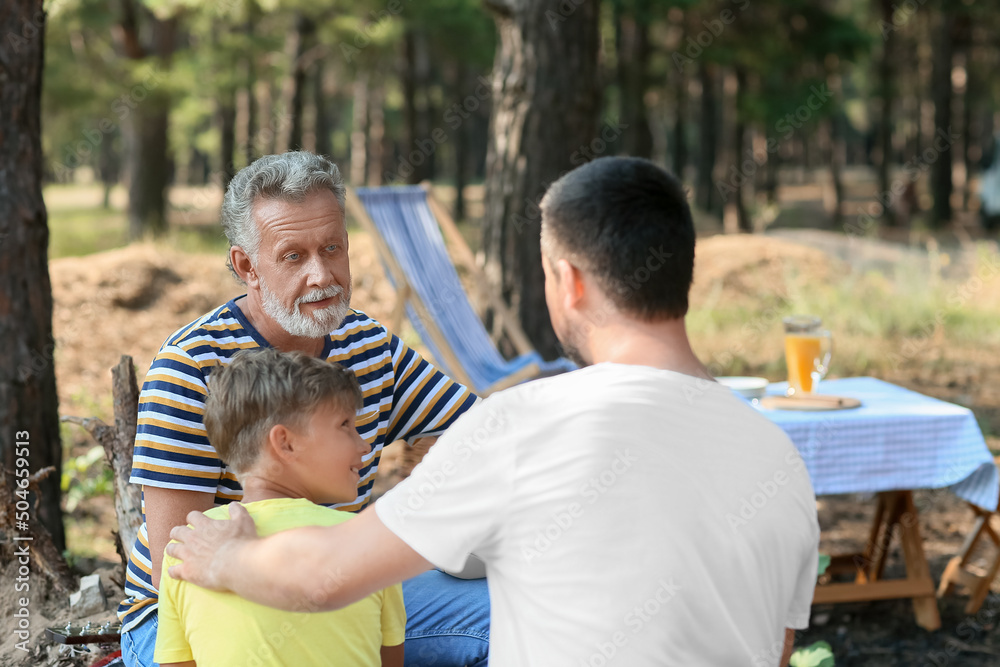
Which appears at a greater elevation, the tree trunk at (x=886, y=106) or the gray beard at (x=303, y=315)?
the tree trunk at (x=886, y=106)

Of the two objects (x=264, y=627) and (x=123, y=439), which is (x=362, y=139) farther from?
(x=264, y=627)

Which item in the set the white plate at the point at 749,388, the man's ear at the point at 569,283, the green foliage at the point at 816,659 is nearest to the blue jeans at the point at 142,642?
the man's ear at the point at 569,283

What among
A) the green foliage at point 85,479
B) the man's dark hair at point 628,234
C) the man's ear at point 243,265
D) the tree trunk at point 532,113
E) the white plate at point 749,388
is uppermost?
the tree trunk at point 532,113

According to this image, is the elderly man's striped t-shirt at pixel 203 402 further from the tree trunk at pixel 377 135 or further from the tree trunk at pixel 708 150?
the tree trunk at pixel 708 150

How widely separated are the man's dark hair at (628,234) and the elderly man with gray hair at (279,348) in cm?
90

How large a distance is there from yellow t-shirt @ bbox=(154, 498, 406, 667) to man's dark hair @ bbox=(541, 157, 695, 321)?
655mm

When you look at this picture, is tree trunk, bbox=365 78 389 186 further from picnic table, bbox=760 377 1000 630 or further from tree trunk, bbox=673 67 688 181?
picnic table, bbox=760 377 1000 630

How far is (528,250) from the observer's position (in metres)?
6.04

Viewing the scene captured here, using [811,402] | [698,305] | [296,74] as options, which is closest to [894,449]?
[811,402]

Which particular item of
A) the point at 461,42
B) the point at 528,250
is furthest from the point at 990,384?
the point at 461,42

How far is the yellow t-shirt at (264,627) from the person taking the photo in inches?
64.1

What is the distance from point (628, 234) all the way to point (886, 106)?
19.1 metres

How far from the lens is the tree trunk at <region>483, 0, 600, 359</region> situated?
5.77m

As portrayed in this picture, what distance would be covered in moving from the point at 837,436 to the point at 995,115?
42809mm
